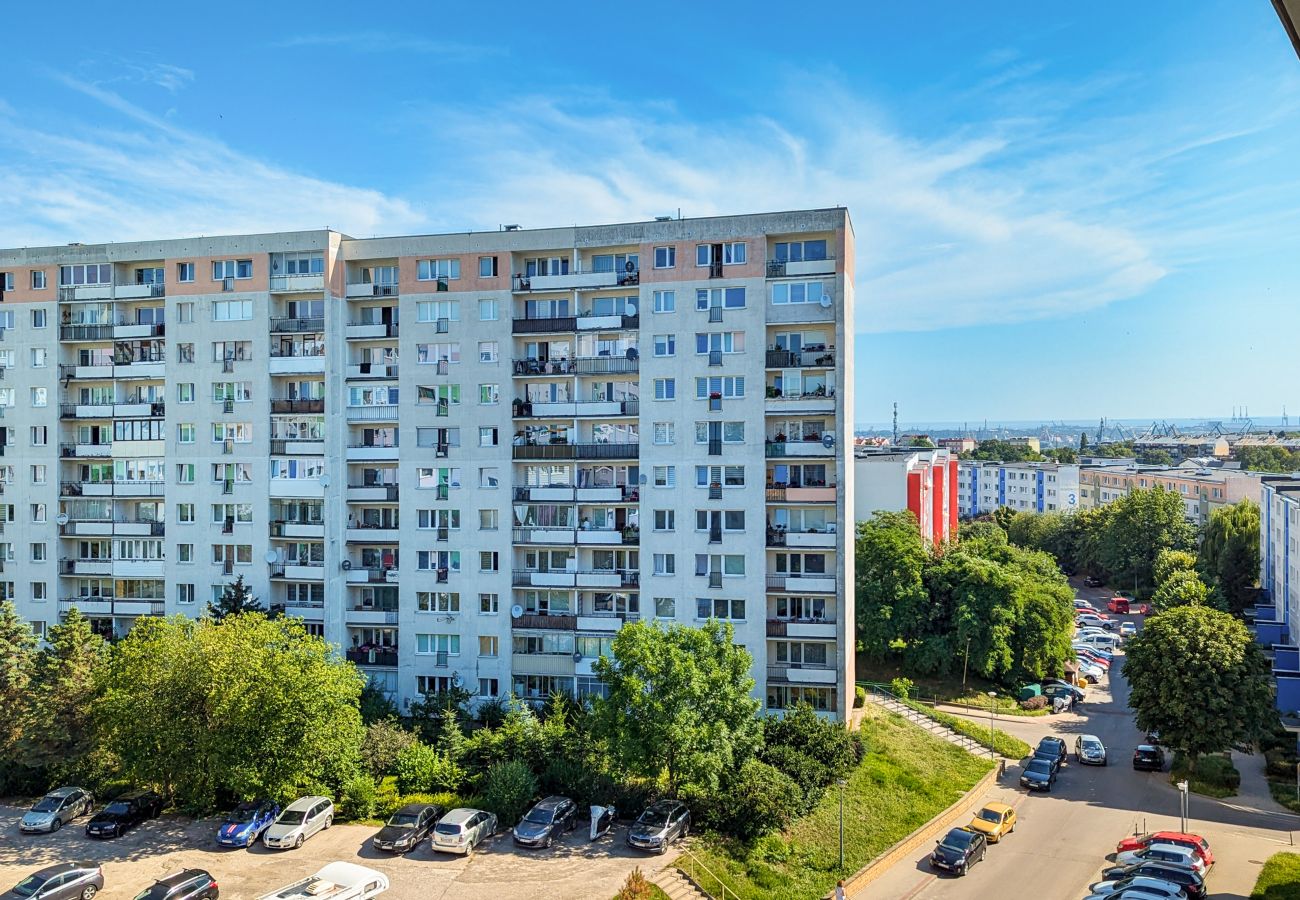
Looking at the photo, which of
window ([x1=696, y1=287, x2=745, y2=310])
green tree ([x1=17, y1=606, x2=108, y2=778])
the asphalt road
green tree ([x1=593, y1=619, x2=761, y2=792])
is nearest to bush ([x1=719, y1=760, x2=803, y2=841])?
green tree ([x1=593, y1=619, x2=761, y2=792])

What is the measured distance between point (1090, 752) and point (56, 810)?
144ft

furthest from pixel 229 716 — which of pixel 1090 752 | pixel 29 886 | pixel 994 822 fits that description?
pixel 1090 752

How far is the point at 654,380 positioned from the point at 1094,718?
107 feet

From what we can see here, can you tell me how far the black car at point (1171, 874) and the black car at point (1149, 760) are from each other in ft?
40.1

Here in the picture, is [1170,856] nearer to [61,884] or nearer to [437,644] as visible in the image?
[437,644]

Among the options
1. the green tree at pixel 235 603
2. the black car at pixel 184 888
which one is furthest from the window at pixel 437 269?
the black car at pixel 184 888

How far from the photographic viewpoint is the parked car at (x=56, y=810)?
32.3 meters

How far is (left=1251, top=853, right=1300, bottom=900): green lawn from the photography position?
27.6m

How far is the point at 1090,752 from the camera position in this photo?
41438 mm

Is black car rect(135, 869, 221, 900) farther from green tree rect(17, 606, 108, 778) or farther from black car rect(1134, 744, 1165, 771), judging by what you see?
black car rect(1134, 744, 1165, 771)

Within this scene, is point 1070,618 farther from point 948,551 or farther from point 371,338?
point 371,338

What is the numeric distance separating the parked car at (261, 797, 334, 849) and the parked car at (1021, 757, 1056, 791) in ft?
93.6

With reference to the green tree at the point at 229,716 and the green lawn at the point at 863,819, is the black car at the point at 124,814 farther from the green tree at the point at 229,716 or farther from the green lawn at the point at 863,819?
the green lawn at the point at 863,819

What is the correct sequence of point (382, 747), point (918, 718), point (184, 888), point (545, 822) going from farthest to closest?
point (918, 718) → point (382, 747) → point (545, 822) → point (184, 888)
